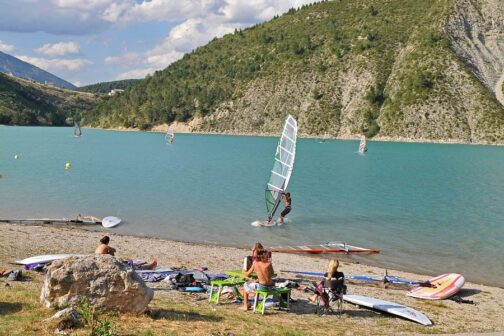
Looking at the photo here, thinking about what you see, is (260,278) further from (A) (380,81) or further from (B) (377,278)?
(A) (380,81)

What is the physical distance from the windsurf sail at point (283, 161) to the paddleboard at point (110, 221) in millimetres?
9024

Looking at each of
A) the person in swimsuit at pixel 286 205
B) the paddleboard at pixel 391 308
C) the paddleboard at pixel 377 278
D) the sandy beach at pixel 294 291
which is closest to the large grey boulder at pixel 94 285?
the sandy beach at pixel 294 291

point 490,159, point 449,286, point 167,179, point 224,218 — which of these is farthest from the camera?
point 490,159

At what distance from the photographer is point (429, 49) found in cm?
15912

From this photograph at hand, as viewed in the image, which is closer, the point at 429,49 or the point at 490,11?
the point at 429,49

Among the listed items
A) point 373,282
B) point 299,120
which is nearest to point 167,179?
point 373,282

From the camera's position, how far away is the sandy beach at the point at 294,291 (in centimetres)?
1364

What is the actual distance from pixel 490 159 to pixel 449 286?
7953 centimetres

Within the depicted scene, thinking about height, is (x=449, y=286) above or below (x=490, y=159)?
below

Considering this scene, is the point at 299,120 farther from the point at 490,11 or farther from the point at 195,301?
the point at 195,301

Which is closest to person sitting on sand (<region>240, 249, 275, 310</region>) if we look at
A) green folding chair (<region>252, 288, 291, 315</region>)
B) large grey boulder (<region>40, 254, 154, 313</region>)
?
green folding chair (<region>252, 288, 291, 315</region>)

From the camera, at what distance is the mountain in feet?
477

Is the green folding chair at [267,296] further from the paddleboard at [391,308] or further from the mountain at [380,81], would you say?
the mountain at [380,81]

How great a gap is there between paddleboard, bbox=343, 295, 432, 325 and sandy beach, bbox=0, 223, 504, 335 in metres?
0.17
